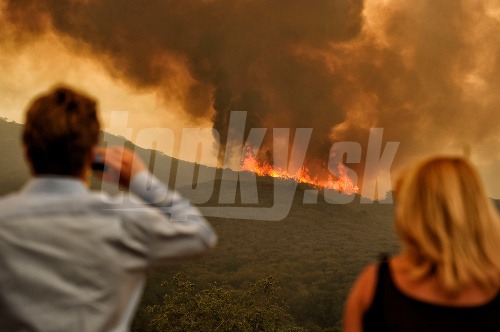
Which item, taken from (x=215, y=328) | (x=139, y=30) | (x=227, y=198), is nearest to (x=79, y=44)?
Result: (x=139, y=30)

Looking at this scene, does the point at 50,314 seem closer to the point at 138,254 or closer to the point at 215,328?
the point at 138,254

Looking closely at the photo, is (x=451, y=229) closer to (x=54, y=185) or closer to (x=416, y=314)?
(x=416, y=314)

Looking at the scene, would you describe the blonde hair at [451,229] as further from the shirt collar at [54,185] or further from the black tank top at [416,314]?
the shirt collar at [54,185]

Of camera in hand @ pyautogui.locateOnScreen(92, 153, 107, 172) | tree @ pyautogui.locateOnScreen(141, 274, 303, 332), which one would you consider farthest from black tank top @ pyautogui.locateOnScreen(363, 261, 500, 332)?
tree @ pyautogui.locateOnScreen(141, 274, 303, 332)

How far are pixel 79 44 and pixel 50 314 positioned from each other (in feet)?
657

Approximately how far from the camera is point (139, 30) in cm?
18938

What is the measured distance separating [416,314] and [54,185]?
152 cm

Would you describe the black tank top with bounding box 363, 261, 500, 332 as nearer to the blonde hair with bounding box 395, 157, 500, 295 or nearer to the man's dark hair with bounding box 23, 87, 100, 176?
the blonde hair with bounding box 395, 157, 500, 295

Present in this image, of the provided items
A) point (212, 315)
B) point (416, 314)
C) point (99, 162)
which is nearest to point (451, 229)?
point (416, 314)

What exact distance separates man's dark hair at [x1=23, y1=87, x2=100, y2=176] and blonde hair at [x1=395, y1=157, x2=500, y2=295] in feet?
4.36

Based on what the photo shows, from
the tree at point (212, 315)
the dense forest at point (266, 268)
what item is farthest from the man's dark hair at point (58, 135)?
the dense forest at point (266, 268)

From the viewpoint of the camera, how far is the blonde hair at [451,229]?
7.22ft

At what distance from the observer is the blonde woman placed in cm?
220

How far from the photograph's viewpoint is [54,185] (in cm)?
198
